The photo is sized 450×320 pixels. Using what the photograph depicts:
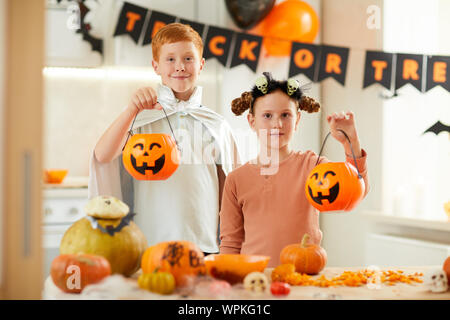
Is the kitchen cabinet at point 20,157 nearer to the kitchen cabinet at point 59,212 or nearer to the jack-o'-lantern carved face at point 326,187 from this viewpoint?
the kitchen cabinet at point 59,212

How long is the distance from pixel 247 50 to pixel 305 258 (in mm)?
988

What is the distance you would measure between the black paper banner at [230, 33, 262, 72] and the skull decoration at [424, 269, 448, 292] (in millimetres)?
929

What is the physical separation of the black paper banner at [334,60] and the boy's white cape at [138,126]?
0.75 meters

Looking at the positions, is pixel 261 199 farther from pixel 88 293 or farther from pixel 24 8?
pixel 24 8

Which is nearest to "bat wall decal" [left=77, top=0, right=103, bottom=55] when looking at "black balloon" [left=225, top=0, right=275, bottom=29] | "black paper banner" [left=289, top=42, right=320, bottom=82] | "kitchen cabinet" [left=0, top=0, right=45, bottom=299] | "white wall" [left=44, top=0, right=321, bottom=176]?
"white wall" [left=44, top=0, right=321, bottom=176]

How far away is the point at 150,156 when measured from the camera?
97cm

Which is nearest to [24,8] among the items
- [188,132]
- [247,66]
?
[188,132]

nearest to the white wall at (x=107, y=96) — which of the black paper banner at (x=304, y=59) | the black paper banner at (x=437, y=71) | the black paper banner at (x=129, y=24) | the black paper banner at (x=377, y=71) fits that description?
the black paper banner at (x=129, y=24)

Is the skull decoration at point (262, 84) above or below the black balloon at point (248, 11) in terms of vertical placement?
below

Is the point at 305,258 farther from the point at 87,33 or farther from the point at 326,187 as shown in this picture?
the point at 87,33

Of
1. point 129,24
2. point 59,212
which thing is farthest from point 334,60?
point 59,212

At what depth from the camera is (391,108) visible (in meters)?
2.09

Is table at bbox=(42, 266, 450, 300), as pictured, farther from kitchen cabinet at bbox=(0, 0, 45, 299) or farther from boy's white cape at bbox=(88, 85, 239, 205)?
boy's white cape at bbox=(88, 85, 239, 205)

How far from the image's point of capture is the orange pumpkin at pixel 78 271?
0.80 metres
